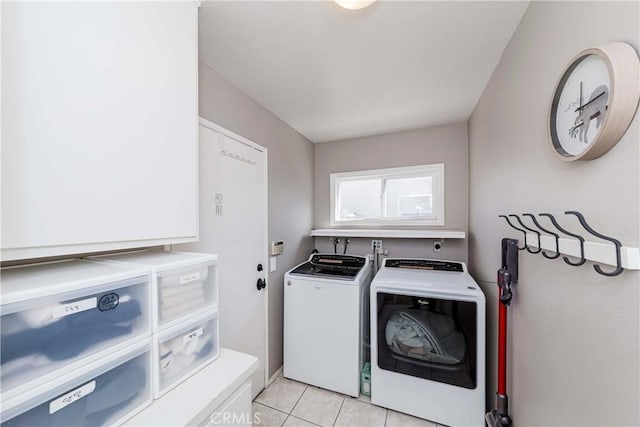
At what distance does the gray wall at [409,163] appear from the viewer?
7.97 ft

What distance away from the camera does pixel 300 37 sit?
1283 millimetres

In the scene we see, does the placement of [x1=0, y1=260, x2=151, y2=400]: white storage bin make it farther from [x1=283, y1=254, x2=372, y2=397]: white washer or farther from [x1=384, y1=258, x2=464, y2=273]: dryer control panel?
[x1=384, y1=258, x2=464, y2=273]: dryer control panel

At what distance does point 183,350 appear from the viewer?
2.90ft

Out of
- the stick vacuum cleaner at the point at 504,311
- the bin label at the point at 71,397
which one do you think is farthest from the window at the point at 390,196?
the bin label at the point at 71,397

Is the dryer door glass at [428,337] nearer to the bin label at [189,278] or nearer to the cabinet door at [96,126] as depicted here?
the bin label at [189,278]

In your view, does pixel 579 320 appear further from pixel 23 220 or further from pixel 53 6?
pixel 53 6

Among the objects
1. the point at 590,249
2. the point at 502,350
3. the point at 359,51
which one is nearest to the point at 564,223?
the point at 590,249

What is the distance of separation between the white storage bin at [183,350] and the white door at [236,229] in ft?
1.90

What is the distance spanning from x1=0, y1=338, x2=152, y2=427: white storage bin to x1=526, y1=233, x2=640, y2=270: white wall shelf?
1.38m

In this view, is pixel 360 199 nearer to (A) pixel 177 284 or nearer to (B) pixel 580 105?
(B) pixel 580 105

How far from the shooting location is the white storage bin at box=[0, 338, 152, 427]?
1.74 feet

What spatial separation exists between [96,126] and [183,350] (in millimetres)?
822

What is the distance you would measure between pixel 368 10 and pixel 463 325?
198cm

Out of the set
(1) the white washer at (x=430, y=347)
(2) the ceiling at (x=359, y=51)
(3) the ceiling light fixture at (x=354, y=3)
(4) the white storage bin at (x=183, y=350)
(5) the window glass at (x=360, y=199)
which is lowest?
(1) the white washer at (x=430, y=347)
